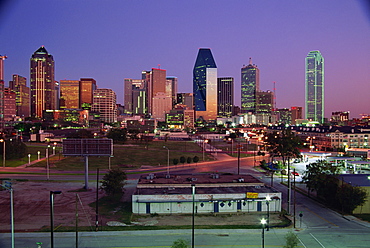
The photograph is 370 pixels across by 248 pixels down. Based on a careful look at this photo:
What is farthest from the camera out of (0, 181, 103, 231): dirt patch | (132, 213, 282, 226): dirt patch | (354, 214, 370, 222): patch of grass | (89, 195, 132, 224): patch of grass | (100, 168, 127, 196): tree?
(100, 168, 127, 196): tree

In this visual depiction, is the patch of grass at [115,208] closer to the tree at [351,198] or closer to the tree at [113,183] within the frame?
the tree at [113,183]

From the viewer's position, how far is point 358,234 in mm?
32312


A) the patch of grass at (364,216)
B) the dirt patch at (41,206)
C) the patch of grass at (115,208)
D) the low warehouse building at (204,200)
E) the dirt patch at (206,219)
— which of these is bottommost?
the patch of grass at (364,216)

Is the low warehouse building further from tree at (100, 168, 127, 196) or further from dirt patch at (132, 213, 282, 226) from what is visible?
tree at (100, 168, 127, 196)

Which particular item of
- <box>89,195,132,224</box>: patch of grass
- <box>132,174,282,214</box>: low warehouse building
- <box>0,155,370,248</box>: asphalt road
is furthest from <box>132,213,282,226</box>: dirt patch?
<box>0,155,370,248</box>: asphalt road

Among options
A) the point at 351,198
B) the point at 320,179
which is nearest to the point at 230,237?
the point at 351,198

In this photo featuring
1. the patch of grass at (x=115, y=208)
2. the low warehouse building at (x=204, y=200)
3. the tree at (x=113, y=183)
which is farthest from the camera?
the tree at (x=113, y=183)

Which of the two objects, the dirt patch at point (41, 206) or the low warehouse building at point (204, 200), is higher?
the low warehouse building at point (204, 200)

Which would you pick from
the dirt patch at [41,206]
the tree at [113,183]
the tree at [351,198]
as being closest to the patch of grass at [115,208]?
the tree at [113,183]

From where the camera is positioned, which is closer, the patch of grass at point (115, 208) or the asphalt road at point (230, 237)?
the asphalt road at point (230, 237)

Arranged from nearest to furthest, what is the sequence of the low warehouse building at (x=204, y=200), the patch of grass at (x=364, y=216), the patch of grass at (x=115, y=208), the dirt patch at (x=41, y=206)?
the dirt patch at (x=41, y=206)
the patch of grass at (x=115, y=208)
the patch of grass at (x=364, y=216)
the low warehouse building at (x=204, y=200)

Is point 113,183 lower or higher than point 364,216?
higher

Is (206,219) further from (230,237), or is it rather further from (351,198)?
(351,198)

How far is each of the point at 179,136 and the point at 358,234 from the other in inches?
6246
